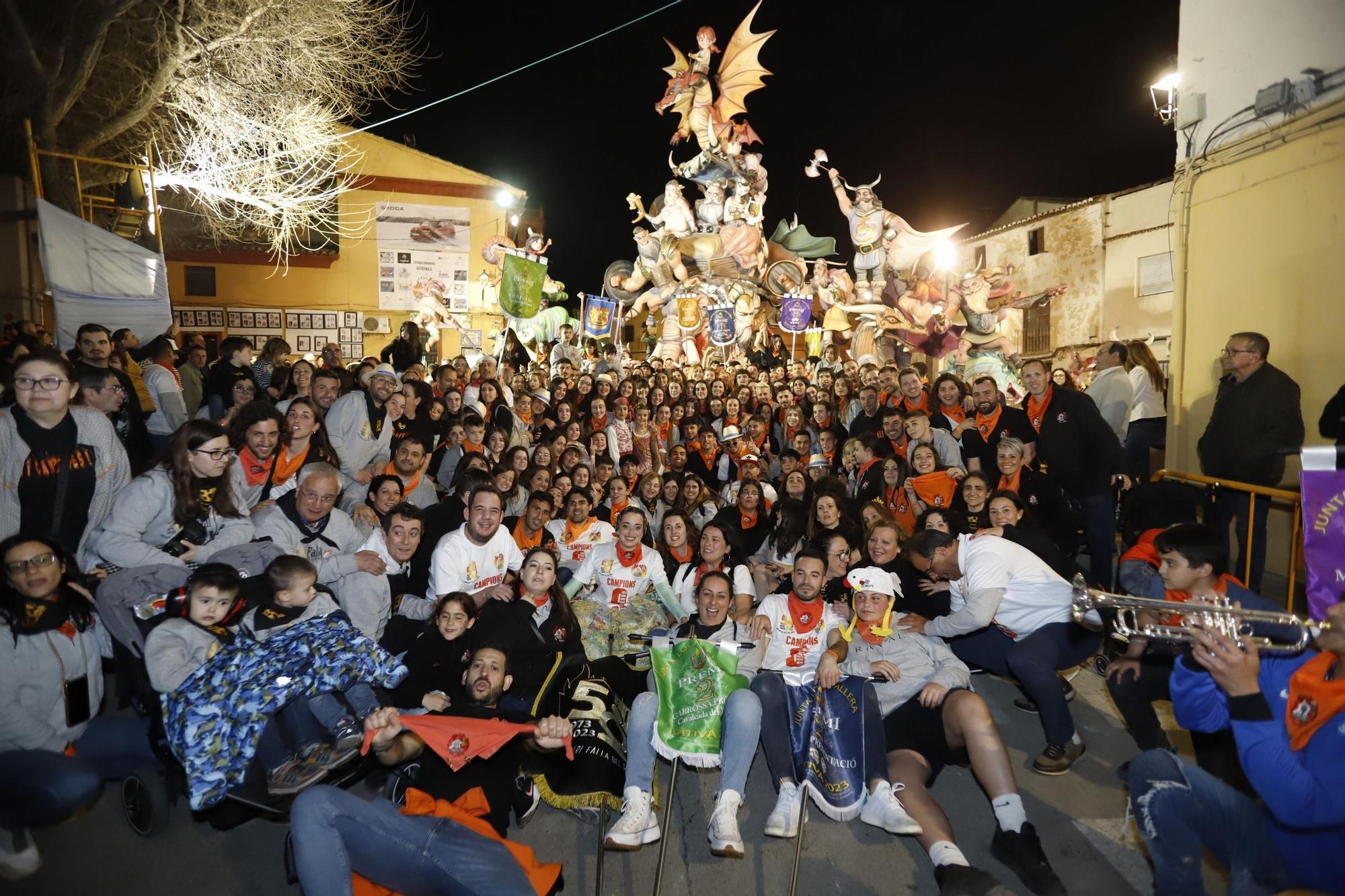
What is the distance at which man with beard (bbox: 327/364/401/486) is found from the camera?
5816 millimetres

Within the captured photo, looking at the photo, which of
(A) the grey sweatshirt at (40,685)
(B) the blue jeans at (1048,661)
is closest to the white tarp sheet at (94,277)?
(A) the grey sweatshirt at (40,685)

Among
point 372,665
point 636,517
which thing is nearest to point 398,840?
point 372,665

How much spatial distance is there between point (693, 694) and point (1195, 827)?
6.66 feet

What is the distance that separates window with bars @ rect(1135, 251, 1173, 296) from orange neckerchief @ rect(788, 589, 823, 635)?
23.7 meters

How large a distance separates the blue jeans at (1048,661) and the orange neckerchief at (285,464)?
14.4 ft

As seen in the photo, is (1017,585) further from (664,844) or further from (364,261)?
(364,261)

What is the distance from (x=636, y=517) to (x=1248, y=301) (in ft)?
21.7

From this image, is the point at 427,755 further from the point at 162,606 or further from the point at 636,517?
the point at 636,517

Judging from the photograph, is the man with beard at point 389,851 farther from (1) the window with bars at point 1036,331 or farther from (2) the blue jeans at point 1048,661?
(1) the window with bars at point 1036,331

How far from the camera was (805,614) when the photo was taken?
13.6ft

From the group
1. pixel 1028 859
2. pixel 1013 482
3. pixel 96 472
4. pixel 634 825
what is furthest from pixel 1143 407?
pixel 96 472

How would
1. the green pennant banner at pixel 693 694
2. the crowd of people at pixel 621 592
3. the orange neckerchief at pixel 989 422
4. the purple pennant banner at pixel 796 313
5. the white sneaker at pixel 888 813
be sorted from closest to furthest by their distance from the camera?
the crowd of people at pixel 621 592
the white sneaker at pixel 888 813
the green pennant banner at pixel 693 694
the orange neckerchief at pixel 989 422
the purple pennant banner at pixel 796 313

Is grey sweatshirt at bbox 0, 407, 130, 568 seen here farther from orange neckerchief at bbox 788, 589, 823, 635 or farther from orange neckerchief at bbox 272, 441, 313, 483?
orange neckerchief at bbox 788, 589, 823, 635

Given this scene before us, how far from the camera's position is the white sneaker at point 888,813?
3191 mm
